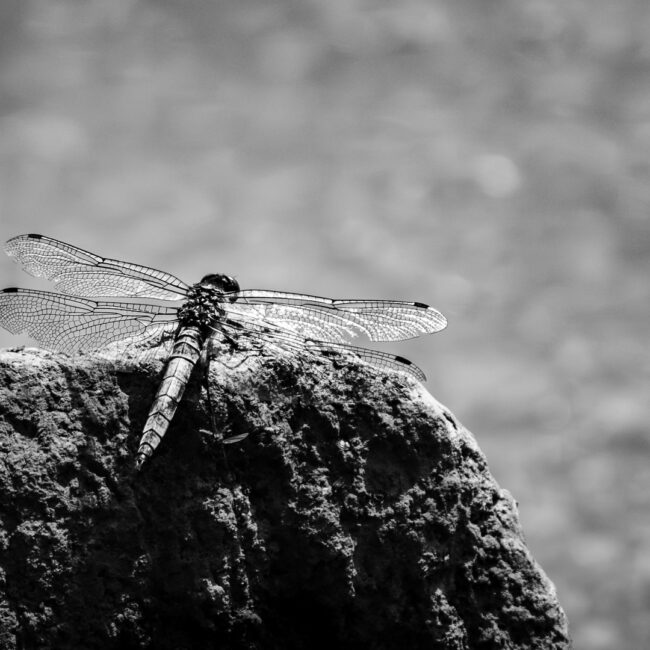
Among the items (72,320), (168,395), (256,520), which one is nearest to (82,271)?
(72,320)

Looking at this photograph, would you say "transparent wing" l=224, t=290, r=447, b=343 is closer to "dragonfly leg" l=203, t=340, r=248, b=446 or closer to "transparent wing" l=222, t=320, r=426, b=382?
"transparent wing" l=222, t=320, r=426, b=382

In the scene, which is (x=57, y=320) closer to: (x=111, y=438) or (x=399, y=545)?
(x=111, y=438)

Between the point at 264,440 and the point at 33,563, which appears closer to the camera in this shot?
the point at 33,563

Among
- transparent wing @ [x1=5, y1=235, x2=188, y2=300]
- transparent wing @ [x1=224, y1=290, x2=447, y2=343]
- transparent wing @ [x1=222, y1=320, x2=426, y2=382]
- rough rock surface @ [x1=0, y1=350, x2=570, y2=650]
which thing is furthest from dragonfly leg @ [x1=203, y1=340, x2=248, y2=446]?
transparent wing @ [x1=5, y1=235, x2=188, y2=300]

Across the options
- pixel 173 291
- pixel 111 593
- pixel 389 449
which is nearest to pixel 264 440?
pixel 389 449

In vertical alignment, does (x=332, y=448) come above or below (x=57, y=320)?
below

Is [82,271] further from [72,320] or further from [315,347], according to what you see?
[315,347]
